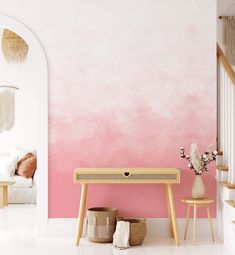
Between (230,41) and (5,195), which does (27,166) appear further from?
(230,41)

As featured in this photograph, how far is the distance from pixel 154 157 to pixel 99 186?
685mm

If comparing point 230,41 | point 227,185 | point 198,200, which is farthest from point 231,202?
point 230,41

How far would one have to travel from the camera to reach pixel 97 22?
19.6 ft

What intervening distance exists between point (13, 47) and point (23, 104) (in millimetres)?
1008

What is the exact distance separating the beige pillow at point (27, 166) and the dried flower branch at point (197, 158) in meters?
3.54

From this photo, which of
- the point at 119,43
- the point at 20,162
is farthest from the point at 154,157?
the point at 20,162

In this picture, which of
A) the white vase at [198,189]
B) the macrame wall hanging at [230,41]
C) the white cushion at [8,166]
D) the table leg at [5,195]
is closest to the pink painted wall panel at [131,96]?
the white vase at [198,189]

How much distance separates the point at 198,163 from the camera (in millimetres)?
5746

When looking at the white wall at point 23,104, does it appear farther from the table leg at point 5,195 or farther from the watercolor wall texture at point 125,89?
the watercolor wall texture at point 125,89

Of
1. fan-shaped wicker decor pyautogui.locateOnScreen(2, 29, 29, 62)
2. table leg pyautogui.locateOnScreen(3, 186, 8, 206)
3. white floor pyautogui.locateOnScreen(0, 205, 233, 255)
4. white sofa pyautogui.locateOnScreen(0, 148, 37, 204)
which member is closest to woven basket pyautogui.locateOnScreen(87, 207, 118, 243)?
white floor pyautogui.locateOnScreen(0, 205, 233, 255)

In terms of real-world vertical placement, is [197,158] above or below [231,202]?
above

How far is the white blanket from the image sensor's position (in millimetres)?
5438

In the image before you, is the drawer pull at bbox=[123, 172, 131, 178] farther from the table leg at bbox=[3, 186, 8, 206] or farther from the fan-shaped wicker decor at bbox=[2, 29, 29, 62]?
the fan-shaped wicker decor at bbox=[2, 29, 29, 62]

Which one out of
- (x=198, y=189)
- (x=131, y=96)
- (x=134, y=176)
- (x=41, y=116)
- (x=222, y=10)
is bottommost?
(x=198, y=189)
